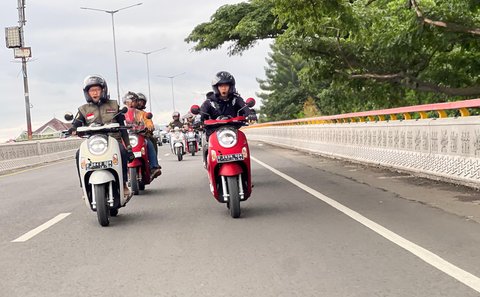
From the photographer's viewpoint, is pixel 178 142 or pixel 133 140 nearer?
pixel 133 140

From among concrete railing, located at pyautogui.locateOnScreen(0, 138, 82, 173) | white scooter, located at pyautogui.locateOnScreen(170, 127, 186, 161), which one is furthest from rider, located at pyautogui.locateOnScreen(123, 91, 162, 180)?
concrete railing, located at pyautogui.locateOnScreen(0, 138, 82, 173)

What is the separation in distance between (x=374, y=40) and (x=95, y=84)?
50.5 feet

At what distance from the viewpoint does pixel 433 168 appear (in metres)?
11.2

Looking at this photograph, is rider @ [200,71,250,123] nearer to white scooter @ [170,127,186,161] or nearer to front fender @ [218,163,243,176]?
front fender @ [218,163,243,176]

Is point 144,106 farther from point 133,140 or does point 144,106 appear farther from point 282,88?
point 282,88

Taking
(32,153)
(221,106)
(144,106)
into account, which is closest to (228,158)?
(221,106)

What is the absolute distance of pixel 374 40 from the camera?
2158 centimetres

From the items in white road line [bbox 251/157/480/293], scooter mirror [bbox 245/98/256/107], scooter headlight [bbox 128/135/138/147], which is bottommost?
white road line [bbox 251/157/480/293]

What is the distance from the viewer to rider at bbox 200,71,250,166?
27.8 feet

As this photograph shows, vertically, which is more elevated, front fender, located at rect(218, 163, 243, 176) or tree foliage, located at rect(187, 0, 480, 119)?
tree foliage, located at rect(187, 0, 480, 119)

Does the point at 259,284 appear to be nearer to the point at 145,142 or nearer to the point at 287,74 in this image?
the point at 145,142

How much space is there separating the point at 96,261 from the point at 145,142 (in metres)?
5.68

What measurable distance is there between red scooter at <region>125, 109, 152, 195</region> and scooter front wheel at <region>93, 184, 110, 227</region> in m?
3.25

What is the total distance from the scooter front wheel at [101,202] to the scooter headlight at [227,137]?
1.58 m
